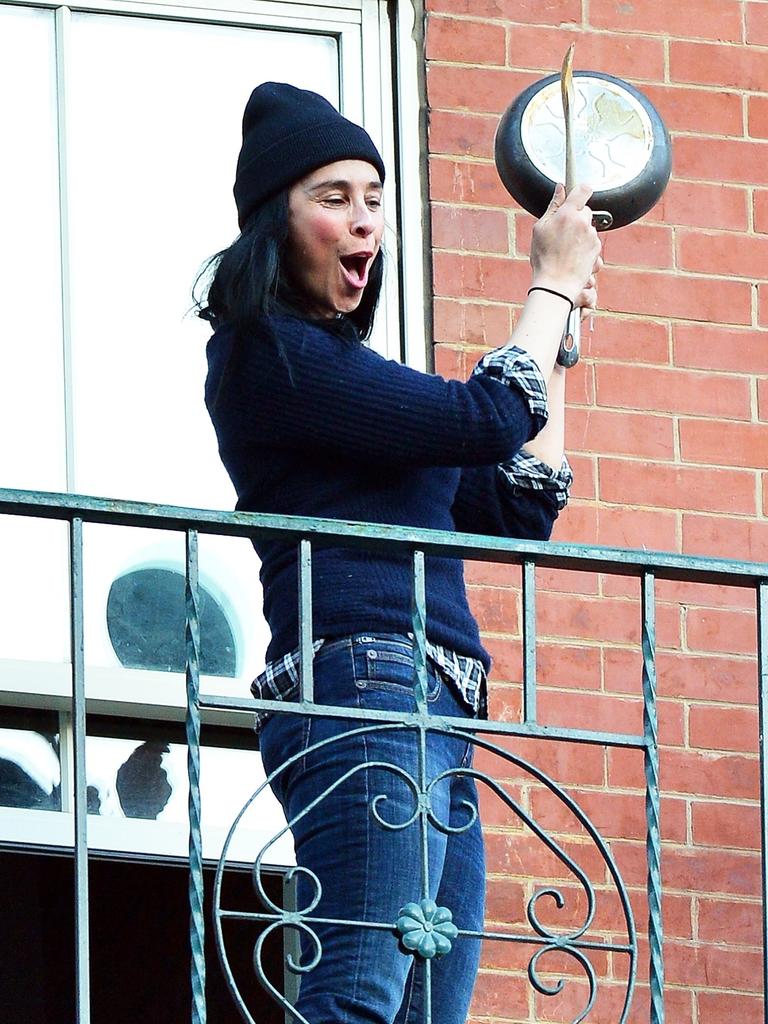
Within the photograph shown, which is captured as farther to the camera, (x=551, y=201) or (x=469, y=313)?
(x=469, y=313)

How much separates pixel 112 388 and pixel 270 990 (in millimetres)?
2140

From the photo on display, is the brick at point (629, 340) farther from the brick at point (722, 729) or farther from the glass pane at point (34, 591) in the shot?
the glass pane at point (34, 591)

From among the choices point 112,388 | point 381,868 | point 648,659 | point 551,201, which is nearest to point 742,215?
point 112,388

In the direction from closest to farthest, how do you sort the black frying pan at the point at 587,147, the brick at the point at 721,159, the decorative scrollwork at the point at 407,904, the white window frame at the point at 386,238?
the decorative scrollwork at the point at 407,904, the black frying pan at the point at 587,147, the white window frame at the point at 386,238, the brick at the point at 721,159

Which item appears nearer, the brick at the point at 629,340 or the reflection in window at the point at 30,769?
the reflection in window at the point at 30,769

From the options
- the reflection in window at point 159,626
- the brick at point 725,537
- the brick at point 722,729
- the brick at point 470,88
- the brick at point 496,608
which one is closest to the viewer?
the reflection in window at point 159,626

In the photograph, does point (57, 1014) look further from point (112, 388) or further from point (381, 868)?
point (381, 868)

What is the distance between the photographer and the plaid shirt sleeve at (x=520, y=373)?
3.72 metres

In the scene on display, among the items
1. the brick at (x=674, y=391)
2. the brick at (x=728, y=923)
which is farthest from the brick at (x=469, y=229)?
the brick at (x=728, y=923)

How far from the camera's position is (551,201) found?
4.04m

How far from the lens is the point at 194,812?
3502 mm

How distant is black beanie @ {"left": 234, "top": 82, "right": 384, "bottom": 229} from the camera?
387 cm

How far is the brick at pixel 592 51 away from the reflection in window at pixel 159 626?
1.36m

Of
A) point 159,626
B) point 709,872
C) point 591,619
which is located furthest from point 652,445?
point 159,626
